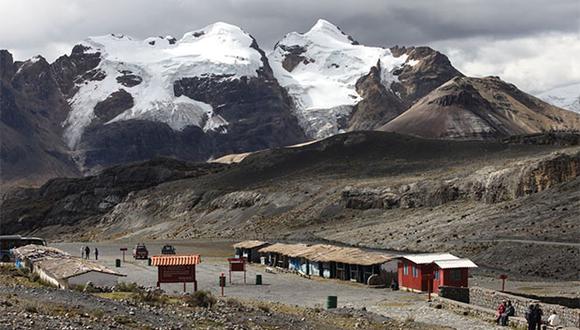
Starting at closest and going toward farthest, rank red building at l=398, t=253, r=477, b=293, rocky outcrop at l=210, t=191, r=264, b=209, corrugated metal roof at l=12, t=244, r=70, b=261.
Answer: red building at l=398, t=253, r=477, b=293
corrugated metal roof at l=12, t=244, r=70, b=261
rocky outcrop at l=210, t=191, r=264, b=209

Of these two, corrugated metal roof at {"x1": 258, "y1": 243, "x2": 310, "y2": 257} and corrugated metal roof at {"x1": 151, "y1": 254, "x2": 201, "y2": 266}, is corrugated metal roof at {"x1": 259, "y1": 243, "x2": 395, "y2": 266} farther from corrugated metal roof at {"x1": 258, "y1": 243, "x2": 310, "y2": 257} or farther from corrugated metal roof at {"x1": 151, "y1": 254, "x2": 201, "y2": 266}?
corrugated metal roof at {"x1": 151, "y1": 254, "x2": 201, "y2": 266}

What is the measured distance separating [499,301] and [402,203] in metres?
87.8

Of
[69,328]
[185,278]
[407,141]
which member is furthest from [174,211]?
[69,328]

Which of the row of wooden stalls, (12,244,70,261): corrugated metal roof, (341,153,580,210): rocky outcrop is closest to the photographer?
(12,244,70,261): corrugated metal roof

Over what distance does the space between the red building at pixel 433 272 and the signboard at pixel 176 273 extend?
15132 mm

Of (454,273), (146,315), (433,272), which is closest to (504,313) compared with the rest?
(454,273)

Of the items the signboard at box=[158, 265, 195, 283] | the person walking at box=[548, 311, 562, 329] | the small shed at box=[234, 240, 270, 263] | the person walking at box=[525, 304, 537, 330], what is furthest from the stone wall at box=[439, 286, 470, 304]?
the small shed at box=[234, 240, 270, 263]

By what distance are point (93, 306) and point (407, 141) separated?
552 ft

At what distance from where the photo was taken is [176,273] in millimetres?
56750

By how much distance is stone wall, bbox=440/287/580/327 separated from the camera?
43.0 meters

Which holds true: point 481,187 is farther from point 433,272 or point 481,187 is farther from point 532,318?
point 532,318

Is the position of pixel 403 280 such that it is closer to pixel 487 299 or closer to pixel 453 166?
pixel 487 299

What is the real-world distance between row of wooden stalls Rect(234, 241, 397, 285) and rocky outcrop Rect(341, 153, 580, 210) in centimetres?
4173

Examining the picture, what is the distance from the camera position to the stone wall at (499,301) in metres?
43.0
